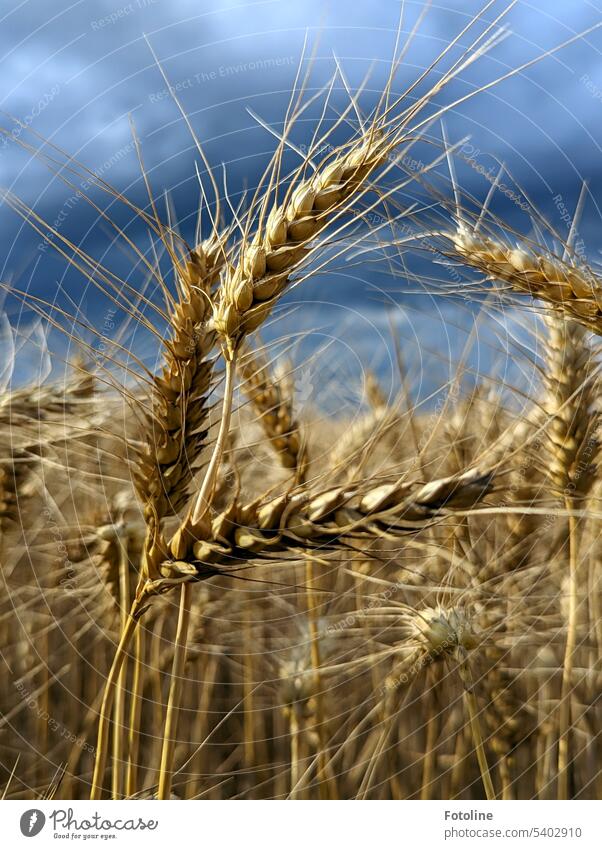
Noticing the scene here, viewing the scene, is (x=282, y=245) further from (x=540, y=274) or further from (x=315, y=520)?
(x=540, y=274)

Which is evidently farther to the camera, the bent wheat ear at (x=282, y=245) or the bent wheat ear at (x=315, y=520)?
the bent wheat ear at (x=282, y=245)

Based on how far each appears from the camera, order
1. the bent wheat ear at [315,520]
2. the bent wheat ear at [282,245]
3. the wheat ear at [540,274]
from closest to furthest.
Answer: the bent wheat ear at [315,520]
the bent wheat ear at [282,245]
the wheat ear at [540,274]

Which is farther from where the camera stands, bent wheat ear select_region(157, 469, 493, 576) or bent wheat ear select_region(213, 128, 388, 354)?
bent wheat ear select_region(213, 128, 388, 354)

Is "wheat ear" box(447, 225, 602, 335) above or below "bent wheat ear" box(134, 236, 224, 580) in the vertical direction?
above

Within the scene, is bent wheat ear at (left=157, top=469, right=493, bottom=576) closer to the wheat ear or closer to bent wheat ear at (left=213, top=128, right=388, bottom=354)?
bent wheat ear at (left=213, top=128, right=388, bottom=354)

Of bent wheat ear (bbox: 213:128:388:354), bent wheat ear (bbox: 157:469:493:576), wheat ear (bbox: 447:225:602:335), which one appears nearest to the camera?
A: bent wheat ear (bbox: 157:469:493:576)

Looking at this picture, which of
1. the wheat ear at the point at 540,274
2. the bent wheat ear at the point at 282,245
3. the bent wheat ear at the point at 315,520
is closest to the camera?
the bent wheat ear at the point at 315,520

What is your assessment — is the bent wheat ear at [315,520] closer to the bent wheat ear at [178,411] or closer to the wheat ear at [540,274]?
the bent wheat ear at [178,411]

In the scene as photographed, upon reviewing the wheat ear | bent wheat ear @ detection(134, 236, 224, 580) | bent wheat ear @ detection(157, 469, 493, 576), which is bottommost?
bent wheat ear @ detection(157, 469, 493, 576)

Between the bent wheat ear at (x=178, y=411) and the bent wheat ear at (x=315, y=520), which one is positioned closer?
the bent wheat ear at (x=315, y=520)

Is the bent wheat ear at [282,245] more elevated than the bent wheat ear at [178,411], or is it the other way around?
the bent wheat ear at [282,245]

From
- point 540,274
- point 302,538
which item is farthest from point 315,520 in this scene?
point 540,274

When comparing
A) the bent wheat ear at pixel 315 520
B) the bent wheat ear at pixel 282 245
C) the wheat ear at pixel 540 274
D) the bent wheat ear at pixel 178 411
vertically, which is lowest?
the bent wheat ear at pixel 315 520
